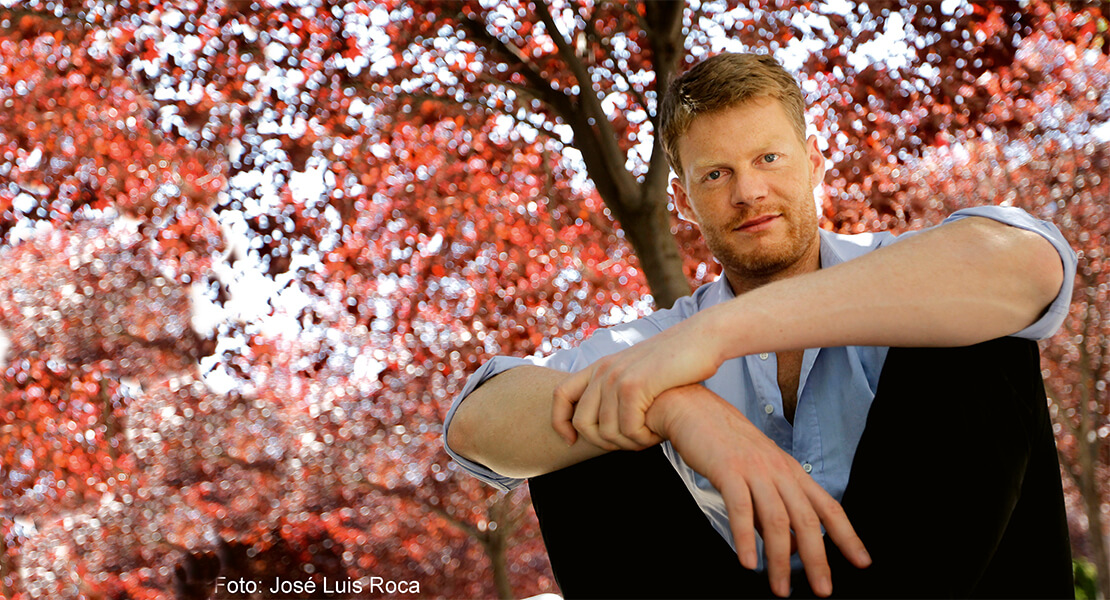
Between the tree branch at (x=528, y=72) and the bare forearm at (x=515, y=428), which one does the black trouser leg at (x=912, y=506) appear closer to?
the bare forearm at (x=515, y=428)

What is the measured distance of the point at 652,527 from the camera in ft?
4.65

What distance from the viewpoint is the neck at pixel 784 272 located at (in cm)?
210

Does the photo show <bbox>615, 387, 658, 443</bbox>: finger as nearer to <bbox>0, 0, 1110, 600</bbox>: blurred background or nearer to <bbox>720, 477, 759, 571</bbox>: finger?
<bbox>720, 477, 759, 571</bbox>: finger

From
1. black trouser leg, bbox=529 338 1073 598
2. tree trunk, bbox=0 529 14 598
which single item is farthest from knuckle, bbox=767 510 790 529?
tree trunk, bbox=0 529 14 598

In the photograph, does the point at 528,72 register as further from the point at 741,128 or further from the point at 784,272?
the point at 784,272

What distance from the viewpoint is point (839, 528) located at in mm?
A: 1184

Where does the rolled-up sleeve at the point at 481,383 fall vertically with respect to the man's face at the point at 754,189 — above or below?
below

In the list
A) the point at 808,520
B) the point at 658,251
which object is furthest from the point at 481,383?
the point at 658,251

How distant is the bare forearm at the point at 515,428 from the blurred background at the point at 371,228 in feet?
7.66

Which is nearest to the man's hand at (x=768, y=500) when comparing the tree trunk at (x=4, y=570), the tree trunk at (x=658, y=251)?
the tree trunk at (x=658, y=251)

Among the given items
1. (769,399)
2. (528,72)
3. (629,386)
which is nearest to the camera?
(629,386)

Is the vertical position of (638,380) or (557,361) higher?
(638,380)

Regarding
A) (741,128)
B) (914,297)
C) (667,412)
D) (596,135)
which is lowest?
(596,135)

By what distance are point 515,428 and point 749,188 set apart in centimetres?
92
